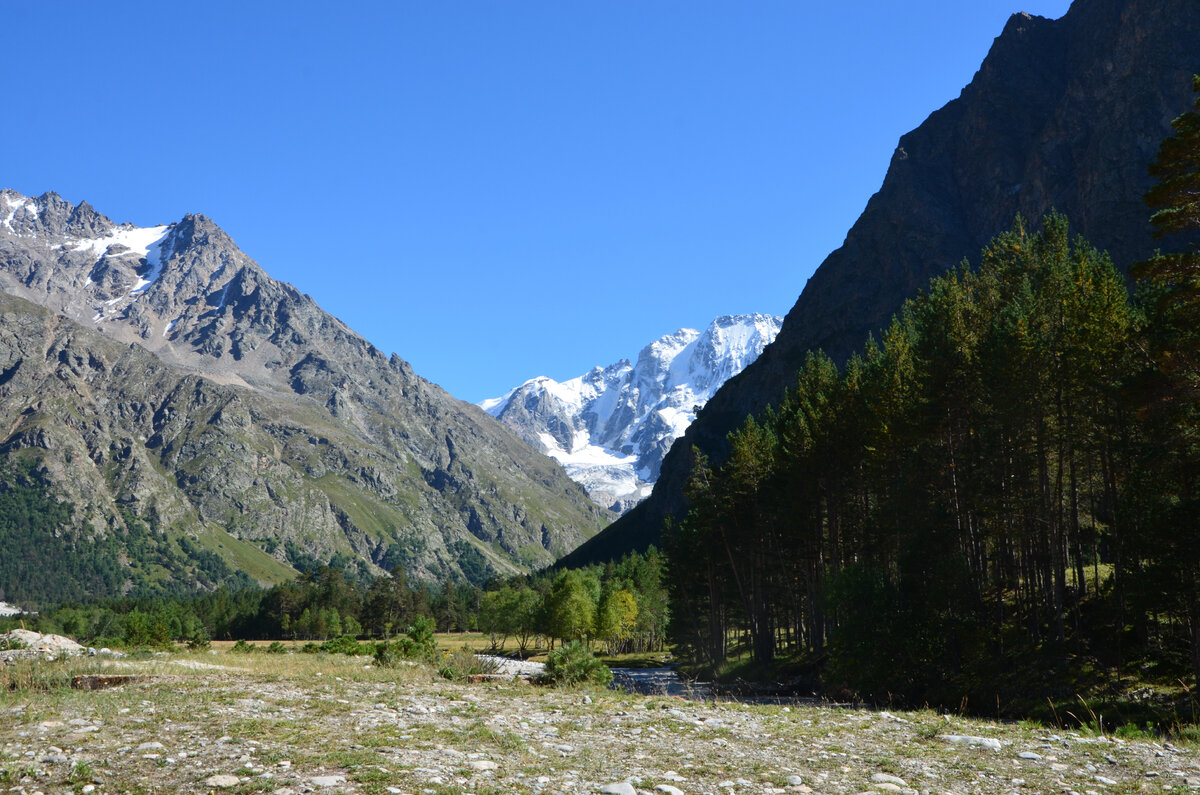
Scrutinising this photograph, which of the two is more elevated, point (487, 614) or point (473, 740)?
point (473, 740)

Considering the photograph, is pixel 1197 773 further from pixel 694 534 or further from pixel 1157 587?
pixel 694 534

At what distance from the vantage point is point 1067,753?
46.7 ft

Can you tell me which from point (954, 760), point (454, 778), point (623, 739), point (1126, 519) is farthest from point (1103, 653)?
point (454, 778)

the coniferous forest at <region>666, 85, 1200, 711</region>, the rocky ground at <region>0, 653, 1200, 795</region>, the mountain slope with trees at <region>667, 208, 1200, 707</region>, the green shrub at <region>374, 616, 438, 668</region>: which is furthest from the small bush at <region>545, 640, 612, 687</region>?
the mountain slope with trees at <region>667, 208, 1200, 707</region>

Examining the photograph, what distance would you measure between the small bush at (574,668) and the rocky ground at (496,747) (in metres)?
4.58

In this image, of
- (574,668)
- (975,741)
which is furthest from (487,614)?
(975,741)

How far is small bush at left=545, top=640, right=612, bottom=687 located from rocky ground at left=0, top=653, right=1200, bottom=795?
4.58 metres

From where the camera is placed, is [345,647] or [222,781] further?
[345,647]

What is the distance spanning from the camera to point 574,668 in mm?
25531

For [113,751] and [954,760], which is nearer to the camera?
[113,751]

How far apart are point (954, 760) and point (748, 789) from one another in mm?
4890

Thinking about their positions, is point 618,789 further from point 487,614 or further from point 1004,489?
point 487,614

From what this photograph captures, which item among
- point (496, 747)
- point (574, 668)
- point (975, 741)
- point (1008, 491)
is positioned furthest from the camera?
point (1008, 491)

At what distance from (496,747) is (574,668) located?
42.1ft
